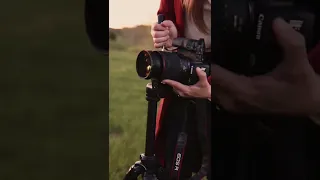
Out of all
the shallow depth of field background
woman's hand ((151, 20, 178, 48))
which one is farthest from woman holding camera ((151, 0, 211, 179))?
the shallow depth of field background

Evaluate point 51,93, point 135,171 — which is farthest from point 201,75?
point 51,93

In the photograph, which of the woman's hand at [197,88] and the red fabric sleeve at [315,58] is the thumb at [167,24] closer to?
the woman's hand at [197,88]

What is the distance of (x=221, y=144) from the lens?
1068 millimetres

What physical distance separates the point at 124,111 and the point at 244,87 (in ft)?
0.96

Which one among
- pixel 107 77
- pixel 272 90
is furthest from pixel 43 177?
pixel 272 90

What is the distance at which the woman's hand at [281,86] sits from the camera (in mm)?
963

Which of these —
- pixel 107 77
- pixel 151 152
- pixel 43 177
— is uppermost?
pixel 107 77

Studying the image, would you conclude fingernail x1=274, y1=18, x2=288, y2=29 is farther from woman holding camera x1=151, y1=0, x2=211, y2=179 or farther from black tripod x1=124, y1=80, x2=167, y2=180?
black tripod x1=124, y1=80, x2=167, y2=180

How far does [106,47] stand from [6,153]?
0.37m

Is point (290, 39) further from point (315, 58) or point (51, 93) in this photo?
point (51, 93)

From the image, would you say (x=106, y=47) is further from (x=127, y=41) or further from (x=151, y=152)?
(x=151, y=152)

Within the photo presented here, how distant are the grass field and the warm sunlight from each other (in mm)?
51

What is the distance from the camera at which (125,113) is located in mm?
1186

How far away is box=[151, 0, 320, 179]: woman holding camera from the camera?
0.97m
